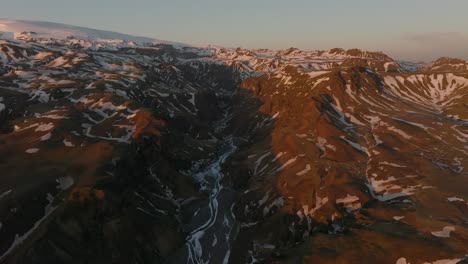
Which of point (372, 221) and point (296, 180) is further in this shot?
point (296, 180)

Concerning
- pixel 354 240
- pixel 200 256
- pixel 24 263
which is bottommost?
pixel 200 256

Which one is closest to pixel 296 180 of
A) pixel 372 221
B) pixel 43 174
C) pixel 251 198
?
pixel 251 198

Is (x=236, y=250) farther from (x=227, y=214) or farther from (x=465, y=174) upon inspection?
(x=465, y=174)

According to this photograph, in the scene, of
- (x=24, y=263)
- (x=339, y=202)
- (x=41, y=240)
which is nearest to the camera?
(x=24, y=263)

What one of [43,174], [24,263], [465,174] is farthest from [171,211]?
[465,174]

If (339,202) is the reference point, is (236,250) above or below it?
below

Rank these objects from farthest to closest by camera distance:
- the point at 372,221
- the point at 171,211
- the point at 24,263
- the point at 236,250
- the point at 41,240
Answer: the point at 171,211 → the point at 236,250 → the point at 372,221 → the point at 41,240 → the point at 24,263

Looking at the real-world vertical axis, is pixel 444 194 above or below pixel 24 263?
above

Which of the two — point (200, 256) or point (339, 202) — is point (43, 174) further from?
point (339, 202)

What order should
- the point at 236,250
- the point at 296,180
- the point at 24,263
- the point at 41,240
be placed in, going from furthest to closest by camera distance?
the point at 296,180, the point at 236,250, the point at 41,240, the point at 24,263
